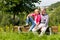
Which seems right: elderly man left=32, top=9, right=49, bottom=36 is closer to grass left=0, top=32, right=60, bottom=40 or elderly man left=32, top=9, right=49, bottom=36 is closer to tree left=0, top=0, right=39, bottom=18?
grass left=0, top=32, right=60, bottom=40

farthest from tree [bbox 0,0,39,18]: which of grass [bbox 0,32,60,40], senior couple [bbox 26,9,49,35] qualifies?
grass [bbox 0,32,60,40]

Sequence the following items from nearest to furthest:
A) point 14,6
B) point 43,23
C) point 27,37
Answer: point 27,37, point 43,23, point 14,6

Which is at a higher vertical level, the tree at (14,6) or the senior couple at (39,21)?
the senior couple at (39,21)

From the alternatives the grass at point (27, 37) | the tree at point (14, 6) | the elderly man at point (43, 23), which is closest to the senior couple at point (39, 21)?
the elderly man at point (43, 23)

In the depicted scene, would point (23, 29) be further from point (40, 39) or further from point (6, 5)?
point (6, 5)

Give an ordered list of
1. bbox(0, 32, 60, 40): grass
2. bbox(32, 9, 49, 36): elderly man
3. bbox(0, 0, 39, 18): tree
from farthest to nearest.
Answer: bbox(0, 0, 39, 18): tree
bbox(32, 9, 49, 36): elderly man
bbox(0, 32, 60, 40): grass

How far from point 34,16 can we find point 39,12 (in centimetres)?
20

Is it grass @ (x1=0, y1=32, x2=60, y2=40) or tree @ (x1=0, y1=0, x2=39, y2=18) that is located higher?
grass @ (x1=0, y1=32, x2=60, y2=40)

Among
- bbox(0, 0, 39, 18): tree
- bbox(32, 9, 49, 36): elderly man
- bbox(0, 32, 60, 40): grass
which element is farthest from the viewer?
bbox(0, 0, 39, 18): tree

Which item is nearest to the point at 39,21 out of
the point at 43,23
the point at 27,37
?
the point at 43,23

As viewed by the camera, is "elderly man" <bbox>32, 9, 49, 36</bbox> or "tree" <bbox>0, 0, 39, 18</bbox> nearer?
"elderly man" <bbox>32, 9, 49, 36</bbox>

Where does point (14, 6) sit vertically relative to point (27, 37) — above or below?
below

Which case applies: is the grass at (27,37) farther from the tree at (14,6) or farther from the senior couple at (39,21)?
the tree at (14,6)

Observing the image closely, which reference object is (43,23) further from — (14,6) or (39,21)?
(14,6)
